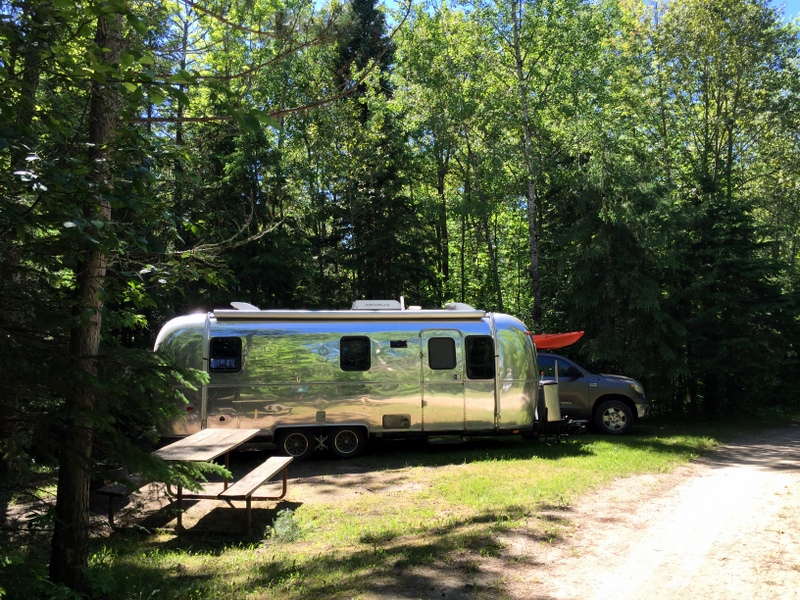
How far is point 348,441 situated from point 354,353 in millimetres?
1540

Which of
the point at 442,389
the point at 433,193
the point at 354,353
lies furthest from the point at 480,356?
the point at 433,193

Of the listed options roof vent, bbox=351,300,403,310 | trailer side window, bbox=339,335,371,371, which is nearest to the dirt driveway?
trailer side window, bbox=339,335,371,371

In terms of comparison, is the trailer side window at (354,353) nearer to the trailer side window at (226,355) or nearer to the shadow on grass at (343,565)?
the trailer side window at (226,355)

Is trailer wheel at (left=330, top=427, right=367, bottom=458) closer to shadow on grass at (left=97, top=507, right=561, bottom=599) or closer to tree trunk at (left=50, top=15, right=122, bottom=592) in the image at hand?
shadow on grass at (left=97, top=507, right=561, bottom=599)

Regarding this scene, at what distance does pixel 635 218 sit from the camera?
1630 centimetres

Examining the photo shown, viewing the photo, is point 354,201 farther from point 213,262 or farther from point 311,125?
point 213,262

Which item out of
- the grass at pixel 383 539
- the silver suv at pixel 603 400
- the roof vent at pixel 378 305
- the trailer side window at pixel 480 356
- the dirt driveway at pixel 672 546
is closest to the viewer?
the dirt driveway at pixel 672 546

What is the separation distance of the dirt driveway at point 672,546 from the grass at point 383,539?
0.27 metres

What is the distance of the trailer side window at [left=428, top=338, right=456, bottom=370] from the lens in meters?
11.1

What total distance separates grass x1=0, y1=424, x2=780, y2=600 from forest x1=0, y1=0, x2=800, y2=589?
48.1 inches

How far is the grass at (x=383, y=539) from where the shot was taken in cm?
490

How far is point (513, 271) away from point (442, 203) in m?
6.64

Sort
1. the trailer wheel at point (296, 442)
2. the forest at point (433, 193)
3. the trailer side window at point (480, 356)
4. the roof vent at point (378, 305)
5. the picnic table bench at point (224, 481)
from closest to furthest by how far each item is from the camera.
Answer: the forest at point (433, 193)
the picnic table bench at point (224, 481)
the trailer wheel at point (296, 442)
the trailer side window at point (480, 356)
the roof vent at point (378, 305)

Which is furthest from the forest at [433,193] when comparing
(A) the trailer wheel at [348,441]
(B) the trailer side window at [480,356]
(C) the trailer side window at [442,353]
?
(B) the trailer side window at [480,356]
